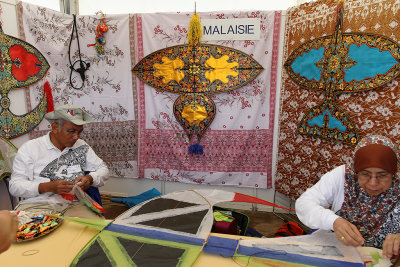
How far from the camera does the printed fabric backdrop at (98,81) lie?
285 centimetres

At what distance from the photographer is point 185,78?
2883 millimetres

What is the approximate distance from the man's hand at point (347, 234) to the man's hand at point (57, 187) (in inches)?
59.5

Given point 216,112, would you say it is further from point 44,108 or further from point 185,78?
point 44,108

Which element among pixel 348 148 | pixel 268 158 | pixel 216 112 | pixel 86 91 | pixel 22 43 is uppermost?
pixel 22 43

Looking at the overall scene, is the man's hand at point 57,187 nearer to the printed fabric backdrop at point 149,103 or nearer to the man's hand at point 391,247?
the printed fabric backdrop at point 149,103

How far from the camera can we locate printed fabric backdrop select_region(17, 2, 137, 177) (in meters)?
2.85

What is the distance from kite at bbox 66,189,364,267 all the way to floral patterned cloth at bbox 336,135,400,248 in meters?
0.33

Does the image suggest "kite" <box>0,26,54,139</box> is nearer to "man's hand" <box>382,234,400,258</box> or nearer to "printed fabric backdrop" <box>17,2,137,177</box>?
"printed fabric backdrop" <box>17,2,137,177</box>

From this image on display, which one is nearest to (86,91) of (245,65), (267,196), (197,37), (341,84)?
(197,37)

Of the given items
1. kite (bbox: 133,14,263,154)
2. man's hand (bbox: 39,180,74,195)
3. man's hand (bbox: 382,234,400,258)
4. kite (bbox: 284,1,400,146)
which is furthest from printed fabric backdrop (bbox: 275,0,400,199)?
man's hand (bbox: 39,180,74,195)

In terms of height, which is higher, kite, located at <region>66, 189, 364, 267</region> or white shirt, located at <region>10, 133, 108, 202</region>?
white shirt, located at <region>10, 133, 108, 202</region>

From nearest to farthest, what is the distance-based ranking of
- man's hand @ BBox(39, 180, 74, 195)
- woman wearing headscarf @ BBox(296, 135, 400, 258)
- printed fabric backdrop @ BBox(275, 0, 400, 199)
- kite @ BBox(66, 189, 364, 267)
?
kite @ BBox(66, 189, 364, 267) → woman wearing headscarf @ BBox(296, 135, 400, 258) → man's hand @ BBox(39, 180, 74, 195) → printed fabric backdrop @ BBox(275, 0, 400, 199)

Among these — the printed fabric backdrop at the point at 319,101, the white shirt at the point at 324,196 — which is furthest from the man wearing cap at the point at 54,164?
the printed fabric backdrop at the point at 319,101

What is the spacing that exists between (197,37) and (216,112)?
2.73 feet
